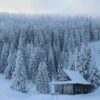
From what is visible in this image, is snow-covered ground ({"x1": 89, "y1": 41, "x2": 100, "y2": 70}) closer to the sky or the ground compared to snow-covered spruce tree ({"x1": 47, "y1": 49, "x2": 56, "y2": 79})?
closer to the sky

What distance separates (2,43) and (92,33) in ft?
194

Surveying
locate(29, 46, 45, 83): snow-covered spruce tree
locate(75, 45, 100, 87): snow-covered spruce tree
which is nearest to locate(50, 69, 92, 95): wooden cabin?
locate(75, 45, 100, 87): snow-covered spruce tree

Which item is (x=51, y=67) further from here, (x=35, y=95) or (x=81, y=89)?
(x=35, y=95)

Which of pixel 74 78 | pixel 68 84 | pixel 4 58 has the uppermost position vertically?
pixel 4 58

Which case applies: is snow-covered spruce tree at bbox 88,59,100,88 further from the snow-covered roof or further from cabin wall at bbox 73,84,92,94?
the snow-covered roof

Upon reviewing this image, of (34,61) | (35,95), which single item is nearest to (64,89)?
(35,95)

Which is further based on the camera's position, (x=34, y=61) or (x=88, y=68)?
(x=34, y=61)

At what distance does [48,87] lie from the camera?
295 feet

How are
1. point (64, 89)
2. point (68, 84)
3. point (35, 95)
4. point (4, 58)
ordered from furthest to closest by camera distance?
point (4, 58)
point (64, 89)
point (68, 84)
point (35, 95)

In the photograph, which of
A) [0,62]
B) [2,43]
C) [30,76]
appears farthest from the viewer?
[2,43]

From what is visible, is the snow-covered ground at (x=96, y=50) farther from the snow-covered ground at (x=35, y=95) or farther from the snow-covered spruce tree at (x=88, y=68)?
the snow-covered spruce tree at (x=88, y=68)

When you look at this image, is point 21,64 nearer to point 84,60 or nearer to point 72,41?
point 84,60

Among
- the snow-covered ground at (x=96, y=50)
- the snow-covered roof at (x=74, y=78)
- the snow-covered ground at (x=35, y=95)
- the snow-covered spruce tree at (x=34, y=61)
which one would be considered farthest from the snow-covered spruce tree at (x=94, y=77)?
the snow-covered ground at (x=96, y=50)

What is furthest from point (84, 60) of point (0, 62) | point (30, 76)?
point (0, 62)
